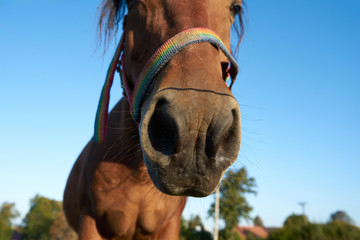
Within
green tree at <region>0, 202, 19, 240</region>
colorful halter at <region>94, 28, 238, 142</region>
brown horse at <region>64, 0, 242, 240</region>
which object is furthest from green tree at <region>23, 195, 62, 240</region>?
colorful halter at <region>94, 28, 238, 142</region>

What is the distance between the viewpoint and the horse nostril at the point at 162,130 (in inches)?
54.9

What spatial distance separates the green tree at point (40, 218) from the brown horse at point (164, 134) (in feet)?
213

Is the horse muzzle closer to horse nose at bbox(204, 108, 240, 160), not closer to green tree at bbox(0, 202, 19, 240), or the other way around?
horse nose at bbox(204, 108, 240, 160)

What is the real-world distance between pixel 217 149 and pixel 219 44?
73 centimetres

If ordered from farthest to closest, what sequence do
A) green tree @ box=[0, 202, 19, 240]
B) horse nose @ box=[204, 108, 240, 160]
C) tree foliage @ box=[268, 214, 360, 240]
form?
green tree @ box=[0, 202, 19, 240] → tree foliage @ box=[268, 214, 360, 240] → horse nose @ box=[204, 108, 240, 160]

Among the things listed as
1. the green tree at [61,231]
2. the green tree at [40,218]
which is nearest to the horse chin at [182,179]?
the green tree at [61,231]

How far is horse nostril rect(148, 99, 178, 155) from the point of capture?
139 cm

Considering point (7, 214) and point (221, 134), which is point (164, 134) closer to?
point (221, 134)

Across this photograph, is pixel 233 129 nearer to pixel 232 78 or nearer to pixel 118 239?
pixel 232 78

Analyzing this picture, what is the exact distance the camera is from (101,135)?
2.65 metres

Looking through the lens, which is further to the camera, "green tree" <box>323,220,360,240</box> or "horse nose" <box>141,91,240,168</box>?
"green tree" <box>323,220,360,240</box>

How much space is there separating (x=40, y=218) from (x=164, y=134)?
229 feet

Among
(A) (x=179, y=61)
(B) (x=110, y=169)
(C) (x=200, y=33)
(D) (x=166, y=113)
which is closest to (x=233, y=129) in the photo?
(D) (x=166, y=113)

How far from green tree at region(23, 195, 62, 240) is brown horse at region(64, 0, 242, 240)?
6483 centimetres
